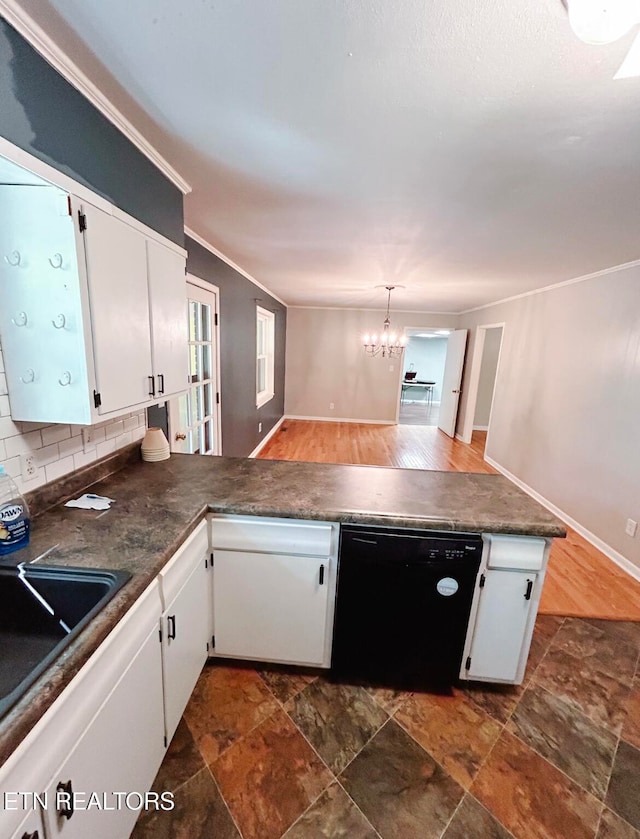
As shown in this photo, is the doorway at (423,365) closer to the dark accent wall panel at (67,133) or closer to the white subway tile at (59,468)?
the dark accent wall panel at (67,133)

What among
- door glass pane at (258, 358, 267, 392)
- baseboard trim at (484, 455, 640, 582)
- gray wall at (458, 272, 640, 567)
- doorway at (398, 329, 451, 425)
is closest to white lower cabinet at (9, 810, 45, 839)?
baseboard trim at (484, 455, 640, 582)

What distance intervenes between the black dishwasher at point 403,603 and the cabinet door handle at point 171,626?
0.67 m

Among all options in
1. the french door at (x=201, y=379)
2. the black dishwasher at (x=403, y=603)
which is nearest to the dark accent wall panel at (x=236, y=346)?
the french door at (x=201, y=379)

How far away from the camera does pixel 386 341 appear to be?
18.0 ft

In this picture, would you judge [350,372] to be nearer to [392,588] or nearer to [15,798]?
[392,588]

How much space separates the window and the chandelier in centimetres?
158

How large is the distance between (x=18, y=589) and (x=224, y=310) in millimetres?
2877

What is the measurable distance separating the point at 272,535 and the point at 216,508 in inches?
10.5

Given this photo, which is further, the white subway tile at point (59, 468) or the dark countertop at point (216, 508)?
the white subway tile at point (59, 468)

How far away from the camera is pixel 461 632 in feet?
5.13

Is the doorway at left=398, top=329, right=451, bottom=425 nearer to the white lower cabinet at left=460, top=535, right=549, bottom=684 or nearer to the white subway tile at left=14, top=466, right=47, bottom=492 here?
the white lower cabinet at left=460, top=535, right=549, bottom=684

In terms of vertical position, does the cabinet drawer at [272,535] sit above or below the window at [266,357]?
below

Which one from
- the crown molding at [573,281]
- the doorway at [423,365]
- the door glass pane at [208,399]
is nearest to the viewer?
the crown molding at [573,281]

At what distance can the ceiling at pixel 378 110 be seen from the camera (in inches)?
36.8
